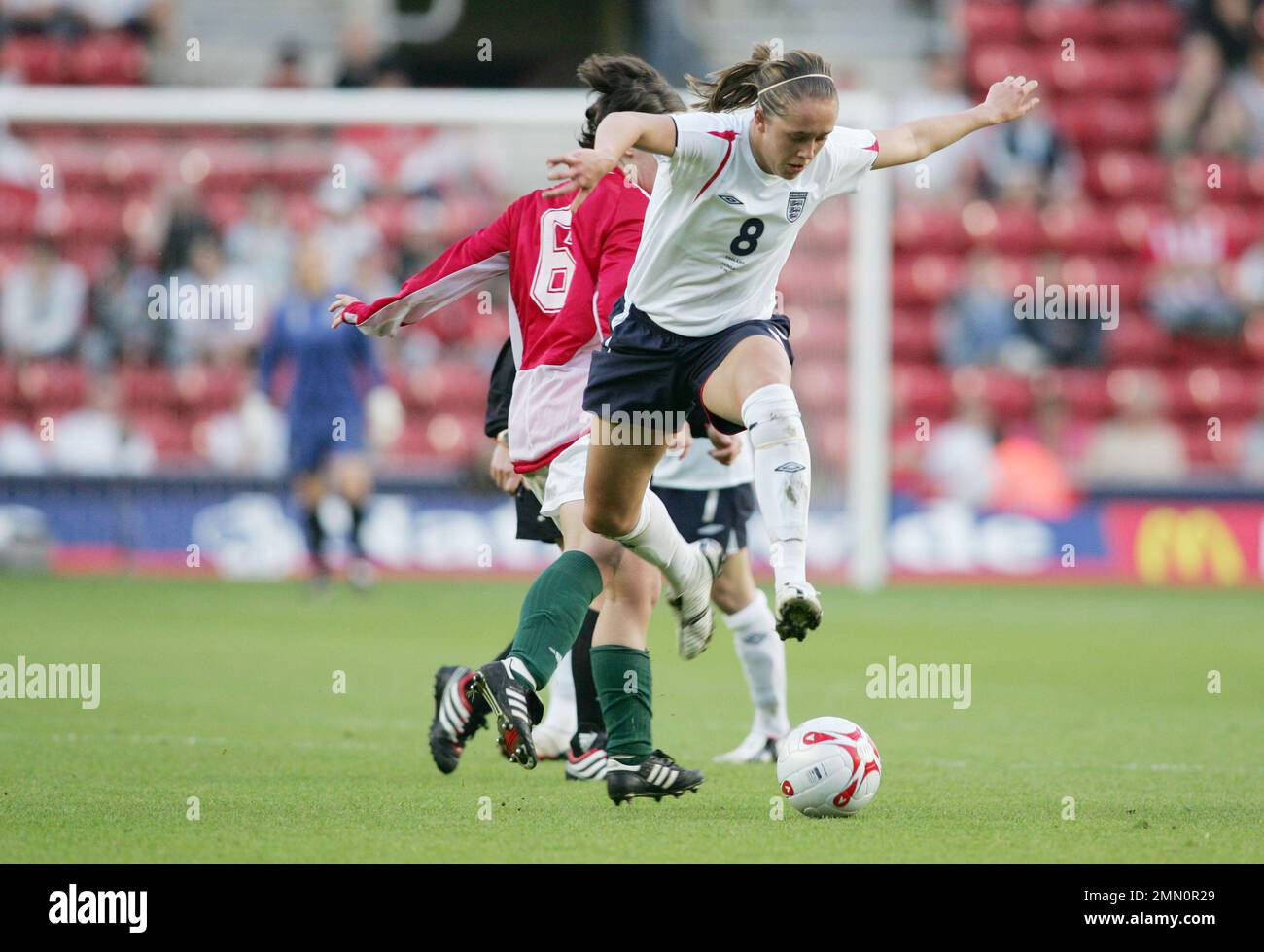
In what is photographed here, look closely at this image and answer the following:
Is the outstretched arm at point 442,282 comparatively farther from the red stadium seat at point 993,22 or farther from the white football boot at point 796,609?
the red stadium seat at point 993,22

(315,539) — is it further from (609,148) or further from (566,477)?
(609,148)

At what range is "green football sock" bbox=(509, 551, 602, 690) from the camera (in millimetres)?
5312

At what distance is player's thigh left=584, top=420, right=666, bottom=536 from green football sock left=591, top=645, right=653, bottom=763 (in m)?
0.42

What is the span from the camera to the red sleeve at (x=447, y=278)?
598 centimetres

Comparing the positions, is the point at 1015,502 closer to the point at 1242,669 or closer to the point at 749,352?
the point at 1242,669

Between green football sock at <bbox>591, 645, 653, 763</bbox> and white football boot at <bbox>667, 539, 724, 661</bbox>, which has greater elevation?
white football boot at <bbox>667, 539, 724, 661</bbox>

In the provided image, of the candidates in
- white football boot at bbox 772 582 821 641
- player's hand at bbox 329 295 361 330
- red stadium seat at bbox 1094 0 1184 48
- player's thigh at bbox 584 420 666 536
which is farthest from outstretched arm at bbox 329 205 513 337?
red stadium seat at bbox 1094 0 1184 48

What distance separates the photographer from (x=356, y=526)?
13.9 metres

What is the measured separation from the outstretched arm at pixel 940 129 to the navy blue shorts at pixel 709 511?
1.62 m

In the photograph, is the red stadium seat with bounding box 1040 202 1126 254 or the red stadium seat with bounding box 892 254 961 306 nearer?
the red stadium seat with bounding box 892 254 961 306

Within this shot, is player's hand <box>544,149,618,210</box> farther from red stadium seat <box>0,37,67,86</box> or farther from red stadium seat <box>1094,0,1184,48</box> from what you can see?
red stadium seat <box>1094,0,1184,48</box>

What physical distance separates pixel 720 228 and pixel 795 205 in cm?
25
